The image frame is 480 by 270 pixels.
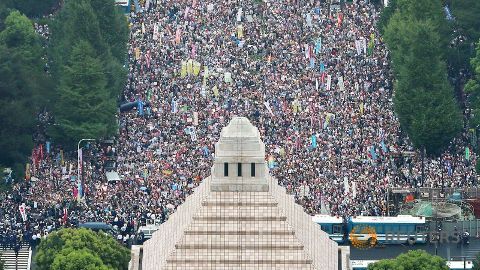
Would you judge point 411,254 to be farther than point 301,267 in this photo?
Yes

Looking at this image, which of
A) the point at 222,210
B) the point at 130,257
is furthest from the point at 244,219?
the point at 130,257

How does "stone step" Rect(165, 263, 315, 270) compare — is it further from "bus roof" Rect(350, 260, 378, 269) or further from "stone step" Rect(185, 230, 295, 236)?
"bus roof" Rect(350, 260, 378, 269)

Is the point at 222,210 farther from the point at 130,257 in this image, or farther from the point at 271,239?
the point at 130,257

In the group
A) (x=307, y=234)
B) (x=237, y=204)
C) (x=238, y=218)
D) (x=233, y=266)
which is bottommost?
(x=233, y=266)

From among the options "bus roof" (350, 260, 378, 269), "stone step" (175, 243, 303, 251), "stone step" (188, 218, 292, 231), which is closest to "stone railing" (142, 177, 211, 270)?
"stone step" (188, 218, 292, 231)

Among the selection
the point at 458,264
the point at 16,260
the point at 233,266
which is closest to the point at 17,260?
the point at 16,260

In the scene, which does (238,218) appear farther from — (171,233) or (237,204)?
(171,233)
